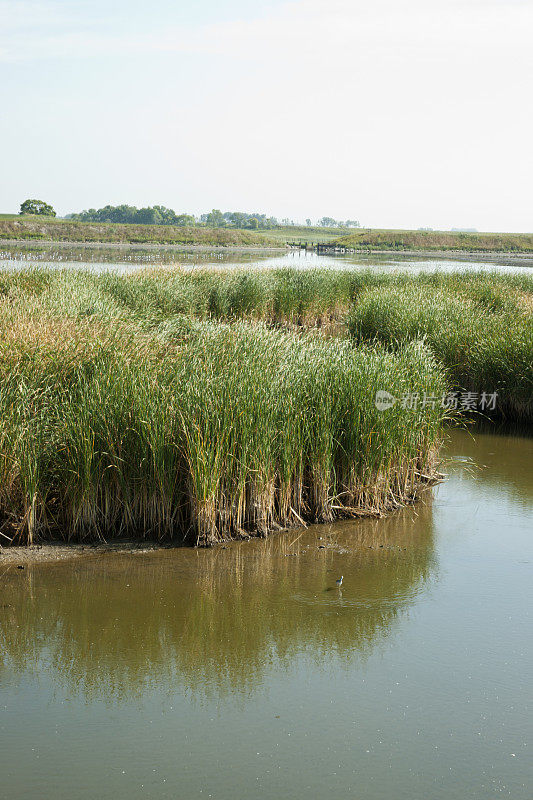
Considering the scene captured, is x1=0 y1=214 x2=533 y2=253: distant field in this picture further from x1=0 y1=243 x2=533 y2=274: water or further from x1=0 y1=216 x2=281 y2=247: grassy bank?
x1=0 y1=243 x2=533 y2=274: water

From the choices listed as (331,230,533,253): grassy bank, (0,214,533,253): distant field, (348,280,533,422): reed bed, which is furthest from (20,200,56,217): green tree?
(348,280,533,422): reed bed

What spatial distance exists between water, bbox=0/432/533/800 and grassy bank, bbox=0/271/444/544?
46 centimetres

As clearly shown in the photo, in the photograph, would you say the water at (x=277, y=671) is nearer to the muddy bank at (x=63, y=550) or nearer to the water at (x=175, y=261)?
the muddy bank at (x=63, y=550)

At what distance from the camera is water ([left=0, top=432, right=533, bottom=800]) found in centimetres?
390

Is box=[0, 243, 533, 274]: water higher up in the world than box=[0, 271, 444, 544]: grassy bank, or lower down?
higher up

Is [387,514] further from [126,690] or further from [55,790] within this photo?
[55,790]

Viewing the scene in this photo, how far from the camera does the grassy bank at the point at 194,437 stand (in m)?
6.77

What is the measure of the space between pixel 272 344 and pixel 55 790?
243 inches

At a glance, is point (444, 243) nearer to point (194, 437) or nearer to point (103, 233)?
point (103, 233)

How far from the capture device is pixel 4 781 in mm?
3760

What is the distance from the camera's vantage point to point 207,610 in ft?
19.1

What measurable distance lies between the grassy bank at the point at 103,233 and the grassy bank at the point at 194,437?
70557mm

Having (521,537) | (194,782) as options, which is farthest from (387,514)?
Answer: (194,782)

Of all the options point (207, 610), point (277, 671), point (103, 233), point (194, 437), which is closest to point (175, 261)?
point (194, 437)
